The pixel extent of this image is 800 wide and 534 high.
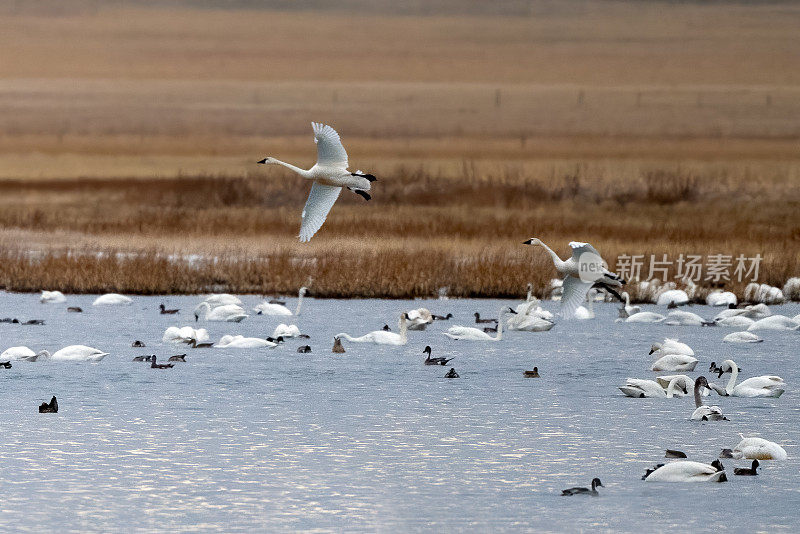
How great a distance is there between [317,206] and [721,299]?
12.3m

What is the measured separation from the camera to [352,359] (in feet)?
54.4

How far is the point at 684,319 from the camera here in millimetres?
20719

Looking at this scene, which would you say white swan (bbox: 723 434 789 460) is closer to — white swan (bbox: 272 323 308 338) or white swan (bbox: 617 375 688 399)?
white swan (bbox: 617 375 688 399)

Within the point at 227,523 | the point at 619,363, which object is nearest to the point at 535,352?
the point at 619,363

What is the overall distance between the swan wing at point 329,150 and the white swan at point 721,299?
39.4ft

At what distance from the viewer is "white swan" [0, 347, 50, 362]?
15773 millimetres

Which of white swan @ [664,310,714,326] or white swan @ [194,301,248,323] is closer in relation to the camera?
white swan @ [194,301,248,323]

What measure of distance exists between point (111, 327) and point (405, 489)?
441 inches

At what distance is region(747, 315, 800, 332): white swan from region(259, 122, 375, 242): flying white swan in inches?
328

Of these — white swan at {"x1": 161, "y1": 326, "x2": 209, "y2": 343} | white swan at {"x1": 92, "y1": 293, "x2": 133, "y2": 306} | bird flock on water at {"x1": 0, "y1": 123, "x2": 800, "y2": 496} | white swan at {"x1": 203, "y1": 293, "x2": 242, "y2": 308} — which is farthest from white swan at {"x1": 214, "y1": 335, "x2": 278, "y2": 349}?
white swan at {"x1": 92, "y1": 293, "x2": 133, "y2": 306}

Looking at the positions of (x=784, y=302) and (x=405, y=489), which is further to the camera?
(x=784, y=302)

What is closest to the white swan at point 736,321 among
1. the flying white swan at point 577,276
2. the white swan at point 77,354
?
the flying white swan at point 577,276

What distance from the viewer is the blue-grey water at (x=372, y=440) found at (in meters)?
8.67

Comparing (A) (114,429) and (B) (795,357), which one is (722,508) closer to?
(A) (114,429)
